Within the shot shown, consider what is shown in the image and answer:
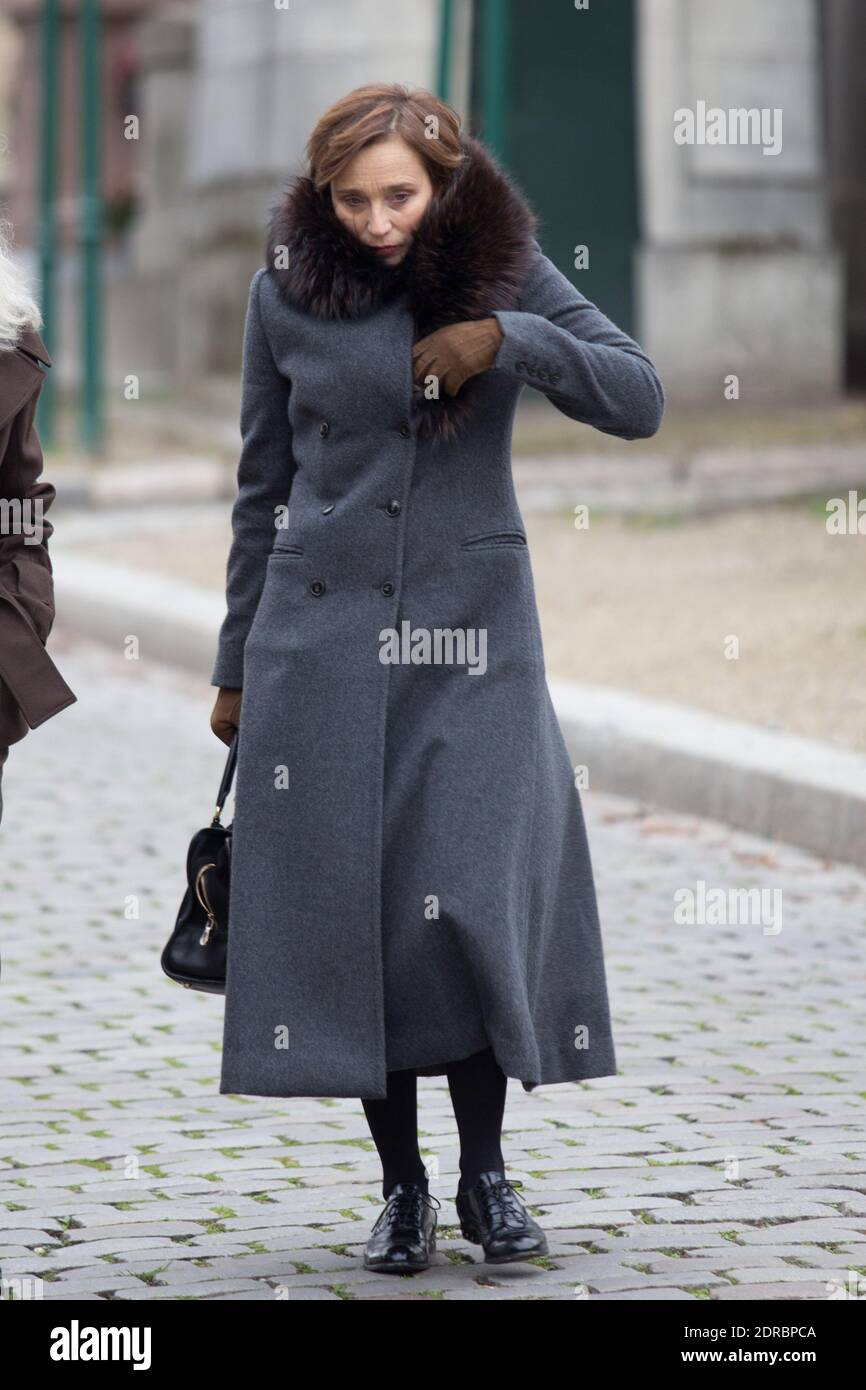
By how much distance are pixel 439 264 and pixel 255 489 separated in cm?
50

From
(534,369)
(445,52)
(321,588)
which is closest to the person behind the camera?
(534,369)

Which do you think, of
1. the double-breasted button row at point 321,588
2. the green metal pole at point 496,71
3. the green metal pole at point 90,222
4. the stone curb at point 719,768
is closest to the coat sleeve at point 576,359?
the double-breasted button row at point 321,588

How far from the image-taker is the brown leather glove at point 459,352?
4.11m

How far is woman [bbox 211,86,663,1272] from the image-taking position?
412 centimetres

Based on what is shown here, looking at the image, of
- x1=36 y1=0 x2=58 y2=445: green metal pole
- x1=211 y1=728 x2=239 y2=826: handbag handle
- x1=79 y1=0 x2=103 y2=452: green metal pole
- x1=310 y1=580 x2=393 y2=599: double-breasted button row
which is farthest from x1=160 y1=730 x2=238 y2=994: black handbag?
x1=36 y1=0 x2=58 y2=445: green metal pole

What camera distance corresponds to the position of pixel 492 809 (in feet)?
13.6

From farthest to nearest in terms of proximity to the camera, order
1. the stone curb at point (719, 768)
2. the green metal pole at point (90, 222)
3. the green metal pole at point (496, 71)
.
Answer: the green metal pole at point (90, 222) < the green metal pole at point (496, 71) < the stone curb at point (719, 768)

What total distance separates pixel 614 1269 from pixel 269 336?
162cm

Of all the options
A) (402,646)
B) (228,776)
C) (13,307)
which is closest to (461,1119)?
(228,776)

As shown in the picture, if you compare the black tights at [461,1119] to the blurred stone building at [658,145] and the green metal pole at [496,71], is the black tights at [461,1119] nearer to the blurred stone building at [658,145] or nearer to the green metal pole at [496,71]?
the green metal pole at [496,71]

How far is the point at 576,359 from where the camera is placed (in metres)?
4.14

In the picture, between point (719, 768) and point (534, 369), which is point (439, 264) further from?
point (719, 768)

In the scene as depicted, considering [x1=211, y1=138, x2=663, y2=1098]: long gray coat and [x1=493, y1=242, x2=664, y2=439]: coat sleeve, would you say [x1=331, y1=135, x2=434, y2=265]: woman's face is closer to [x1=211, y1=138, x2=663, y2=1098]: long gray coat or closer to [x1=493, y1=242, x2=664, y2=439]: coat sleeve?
[x1=211, y1=138, x2=663, y2=1098]: long gray coat

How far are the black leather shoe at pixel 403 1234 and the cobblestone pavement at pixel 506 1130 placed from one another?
1.3 inches
